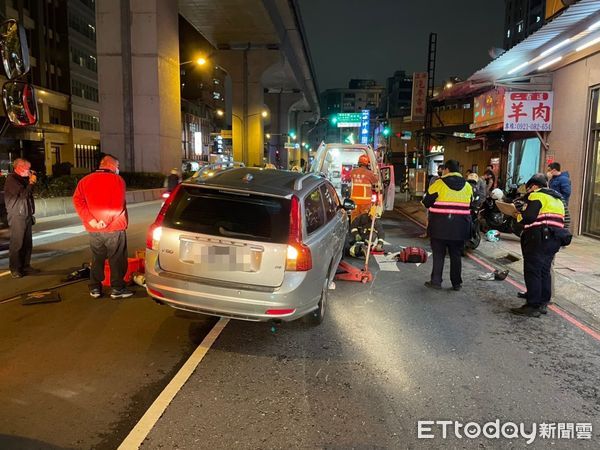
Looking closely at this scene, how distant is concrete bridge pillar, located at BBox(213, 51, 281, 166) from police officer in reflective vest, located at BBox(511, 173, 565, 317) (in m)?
38.6

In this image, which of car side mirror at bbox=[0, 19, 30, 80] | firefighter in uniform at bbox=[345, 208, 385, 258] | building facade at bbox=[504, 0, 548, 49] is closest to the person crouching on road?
car side mirror at bbox=[0, 19, 30, 80]

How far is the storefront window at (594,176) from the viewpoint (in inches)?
456

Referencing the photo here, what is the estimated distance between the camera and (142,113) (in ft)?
75.9

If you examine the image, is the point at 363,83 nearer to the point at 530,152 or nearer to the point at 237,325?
the point at 530,152

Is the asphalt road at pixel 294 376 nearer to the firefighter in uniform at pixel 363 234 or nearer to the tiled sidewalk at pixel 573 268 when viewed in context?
the tiled sidewalk at pixel 573 268

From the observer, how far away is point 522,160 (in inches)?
653

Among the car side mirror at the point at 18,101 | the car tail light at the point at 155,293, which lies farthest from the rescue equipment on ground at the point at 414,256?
the car side mirror at the point at 18,101

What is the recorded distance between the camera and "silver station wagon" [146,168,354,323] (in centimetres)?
445

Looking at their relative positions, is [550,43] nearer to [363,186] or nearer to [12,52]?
[363,186]

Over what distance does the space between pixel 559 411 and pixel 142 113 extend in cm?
2278

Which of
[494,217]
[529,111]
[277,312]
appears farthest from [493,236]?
[277,312]

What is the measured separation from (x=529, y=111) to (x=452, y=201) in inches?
315

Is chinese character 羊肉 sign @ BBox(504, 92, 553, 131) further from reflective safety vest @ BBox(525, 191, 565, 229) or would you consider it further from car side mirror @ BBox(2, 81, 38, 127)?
car side mirror @ BBox(2, 81, 38, 127)

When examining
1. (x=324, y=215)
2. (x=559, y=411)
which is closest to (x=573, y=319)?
(x=559, y=411)
